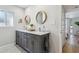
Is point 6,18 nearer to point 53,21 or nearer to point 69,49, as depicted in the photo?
point 53,21

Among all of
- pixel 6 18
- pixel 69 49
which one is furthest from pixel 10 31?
pixel 69 49

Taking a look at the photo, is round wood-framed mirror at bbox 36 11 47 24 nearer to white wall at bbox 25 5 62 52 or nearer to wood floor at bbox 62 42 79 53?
white wall at bbox 25 5 62 52

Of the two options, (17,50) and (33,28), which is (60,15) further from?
(17,50)

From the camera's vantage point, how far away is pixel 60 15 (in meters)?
1.31

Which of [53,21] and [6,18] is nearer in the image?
[53,21]

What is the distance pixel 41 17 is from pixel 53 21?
0.31 meters

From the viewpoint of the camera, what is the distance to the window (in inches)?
57.4

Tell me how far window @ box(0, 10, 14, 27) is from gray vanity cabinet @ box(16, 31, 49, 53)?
268 millimetres

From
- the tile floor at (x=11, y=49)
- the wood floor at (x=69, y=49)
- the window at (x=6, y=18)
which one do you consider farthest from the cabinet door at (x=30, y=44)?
the wood floor at (x=69, y=49)

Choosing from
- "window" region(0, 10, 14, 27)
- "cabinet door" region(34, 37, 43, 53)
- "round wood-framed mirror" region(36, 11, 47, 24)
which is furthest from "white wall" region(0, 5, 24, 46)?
"cabinet door" region(34, 37, 43, 53)

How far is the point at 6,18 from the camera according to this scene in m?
1.51

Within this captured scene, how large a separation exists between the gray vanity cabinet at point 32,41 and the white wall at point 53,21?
0.13 m

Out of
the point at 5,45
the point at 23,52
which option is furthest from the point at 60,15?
the point at 5,45
